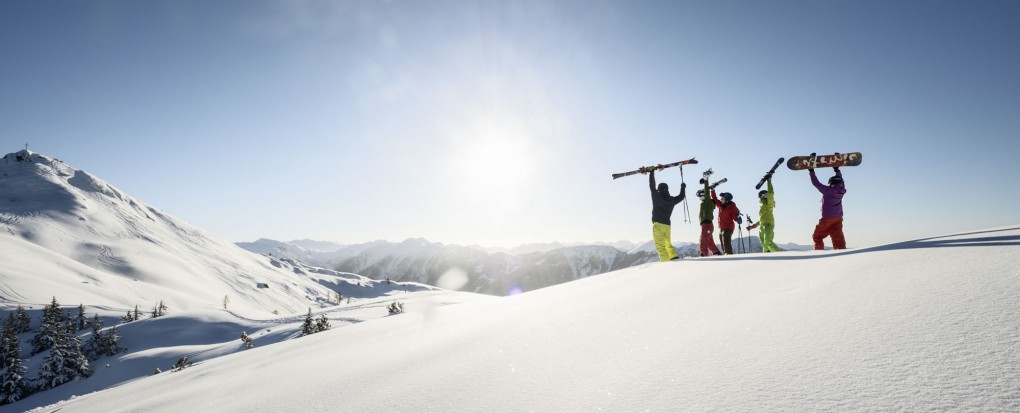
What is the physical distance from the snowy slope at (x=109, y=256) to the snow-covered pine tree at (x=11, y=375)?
29.3 metres

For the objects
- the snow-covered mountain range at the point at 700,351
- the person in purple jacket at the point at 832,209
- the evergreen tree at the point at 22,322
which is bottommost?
the evergreen tree at the point at 22,322

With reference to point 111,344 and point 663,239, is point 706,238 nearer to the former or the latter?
point 663,239

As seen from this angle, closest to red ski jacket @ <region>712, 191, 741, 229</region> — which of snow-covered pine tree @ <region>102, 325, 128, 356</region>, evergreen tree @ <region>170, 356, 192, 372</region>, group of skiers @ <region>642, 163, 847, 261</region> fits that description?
group of skiers @ <region>642, 163, 847, 261</region>

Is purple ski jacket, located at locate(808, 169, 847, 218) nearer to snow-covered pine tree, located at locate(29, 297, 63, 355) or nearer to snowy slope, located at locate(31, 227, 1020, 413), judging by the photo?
snowy slope, located at locate(31, 227, 1020, 413)

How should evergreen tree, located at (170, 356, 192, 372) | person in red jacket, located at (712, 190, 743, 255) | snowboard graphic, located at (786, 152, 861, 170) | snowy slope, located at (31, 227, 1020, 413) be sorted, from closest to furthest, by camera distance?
snowy slope, located at (31, 227, 1020, 413)
evergreen tree, located at (170, 356, 192, 372)
snowboard graphic, located at (786, 152, 861, 170)
person in red jacket, located at (712, 190, 743, 255)

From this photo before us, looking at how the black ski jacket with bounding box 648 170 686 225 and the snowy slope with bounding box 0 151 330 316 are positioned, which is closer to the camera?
the black ski jacket with bounding box 648 170 686 225

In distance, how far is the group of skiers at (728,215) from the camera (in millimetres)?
8836

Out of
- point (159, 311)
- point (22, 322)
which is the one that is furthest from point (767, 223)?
A: point (22, 322)

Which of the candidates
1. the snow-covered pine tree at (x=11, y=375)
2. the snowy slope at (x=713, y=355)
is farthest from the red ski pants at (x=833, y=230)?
the snow-covered pine tree at (x=11, y=375)

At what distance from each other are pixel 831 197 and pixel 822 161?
99 centimetres

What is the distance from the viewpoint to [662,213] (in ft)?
31.9

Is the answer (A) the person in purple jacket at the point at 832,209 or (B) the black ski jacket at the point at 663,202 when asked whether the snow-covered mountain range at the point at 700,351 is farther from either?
(A) the person in purple jacket at the point at 832,209

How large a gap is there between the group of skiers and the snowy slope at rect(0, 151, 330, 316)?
69.8 meters

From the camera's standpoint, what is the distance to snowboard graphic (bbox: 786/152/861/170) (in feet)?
27.6
